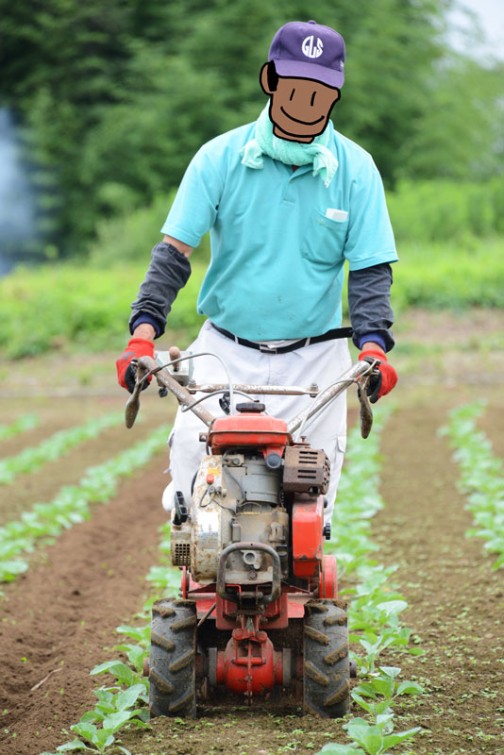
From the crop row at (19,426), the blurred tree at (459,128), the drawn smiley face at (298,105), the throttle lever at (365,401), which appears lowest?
the throttle lever at (365,401)

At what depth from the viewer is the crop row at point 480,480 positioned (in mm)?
6368

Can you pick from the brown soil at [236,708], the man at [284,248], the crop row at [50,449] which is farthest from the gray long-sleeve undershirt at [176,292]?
the crop row at [50,449]

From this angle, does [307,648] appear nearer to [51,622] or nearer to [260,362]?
[260,362]

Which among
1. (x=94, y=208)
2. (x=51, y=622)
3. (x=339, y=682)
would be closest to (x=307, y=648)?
(x=339, y=682)

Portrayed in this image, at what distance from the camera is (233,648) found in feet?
11.4

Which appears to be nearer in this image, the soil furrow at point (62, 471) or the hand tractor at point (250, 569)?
the hand tractor at point (250, 569)

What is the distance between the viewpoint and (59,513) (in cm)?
807

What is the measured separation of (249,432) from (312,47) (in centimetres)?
126

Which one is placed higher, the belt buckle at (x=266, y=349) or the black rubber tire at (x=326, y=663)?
the belt buckle at (x=266, y=349)

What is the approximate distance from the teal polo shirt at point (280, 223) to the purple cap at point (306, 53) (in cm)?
28

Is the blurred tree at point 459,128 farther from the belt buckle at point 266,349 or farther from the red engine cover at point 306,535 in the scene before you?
the red engine cover at point 306,535

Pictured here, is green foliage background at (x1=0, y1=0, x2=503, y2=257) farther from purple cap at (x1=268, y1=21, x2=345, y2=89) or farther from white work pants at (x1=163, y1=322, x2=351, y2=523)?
purple cap at (x1=268, y1=21, x2=345, y2=89)

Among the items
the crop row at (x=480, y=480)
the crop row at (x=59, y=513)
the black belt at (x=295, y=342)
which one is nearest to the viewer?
the black belt at (x=295, y=342)

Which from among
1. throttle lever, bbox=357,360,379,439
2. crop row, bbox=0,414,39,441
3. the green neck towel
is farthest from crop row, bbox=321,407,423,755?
crop row, bbox=0,414,39,441
